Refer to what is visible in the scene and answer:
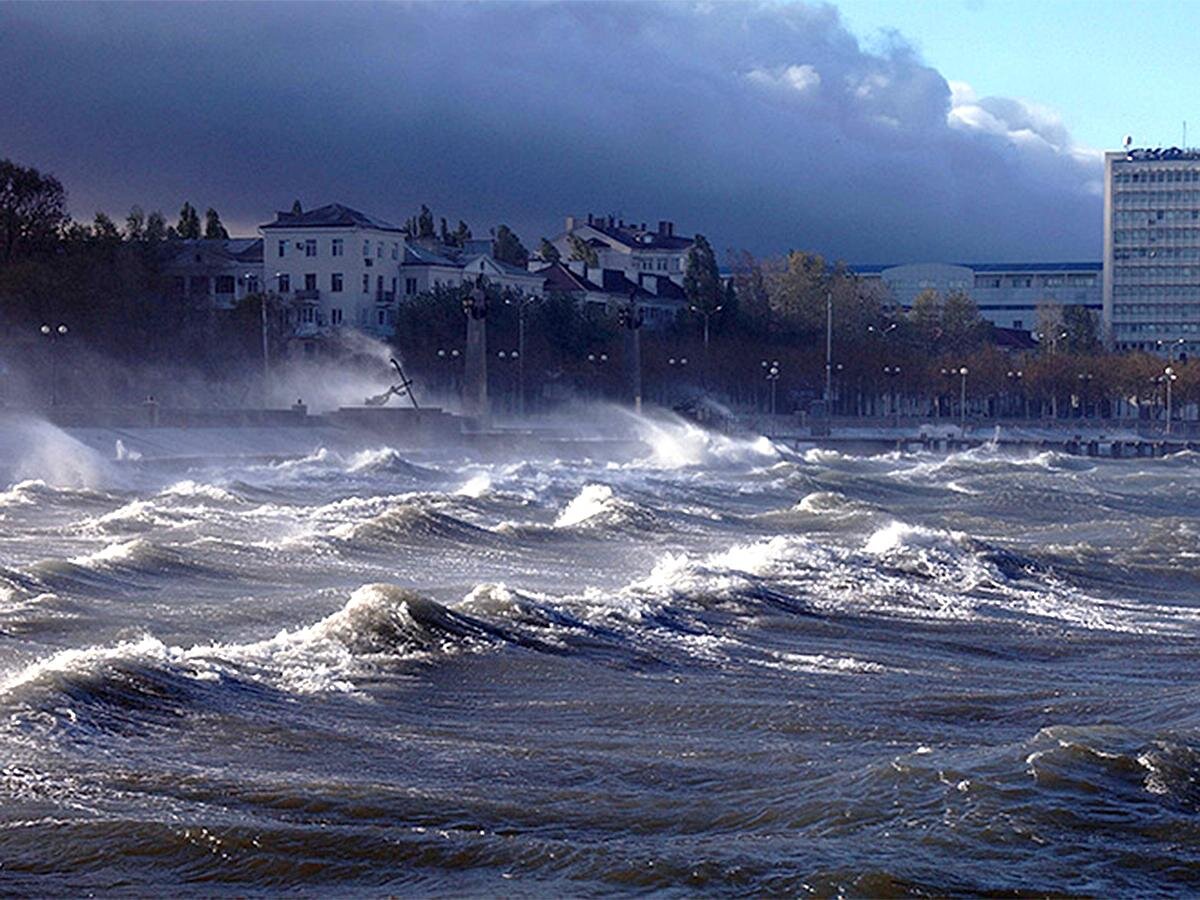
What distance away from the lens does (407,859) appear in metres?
10.1

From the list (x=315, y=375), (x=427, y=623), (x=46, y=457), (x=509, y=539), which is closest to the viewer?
(x=427, y=623)

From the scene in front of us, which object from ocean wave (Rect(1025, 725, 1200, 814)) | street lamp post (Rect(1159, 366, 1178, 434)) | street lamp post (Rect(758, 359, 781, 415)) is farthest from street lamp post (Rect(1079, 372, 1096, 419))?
ocean wave (Rect(1025, 725, 1200, 814))

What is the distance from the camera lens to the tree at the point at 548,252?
362 feet

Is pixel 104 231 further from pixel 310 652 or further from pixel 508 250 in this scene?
pixel 310 652

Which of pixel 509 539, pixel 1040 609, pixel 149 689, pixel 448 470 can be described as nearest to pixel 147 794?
pixel 149 689

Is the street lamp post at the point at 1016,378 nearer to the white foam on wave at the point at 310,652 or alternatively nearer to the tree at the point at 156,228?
the tree at the point at 156,228

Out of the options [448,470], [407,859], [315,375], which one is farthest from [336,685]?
[315,375]

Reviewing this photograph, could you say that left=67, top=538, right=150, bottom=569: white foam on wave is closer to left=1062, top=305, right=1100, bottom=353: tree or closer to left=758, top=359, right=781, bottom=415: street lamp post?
left=758, top=359, right=781, bottom=415: street lamp post

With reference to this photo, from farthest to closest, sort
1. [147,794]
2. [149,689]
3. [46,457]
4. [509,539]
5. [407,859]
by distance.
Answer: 1. [46,457]
2. [509,539]
3. [149,689]
4. [147,794]
5. [407,859]

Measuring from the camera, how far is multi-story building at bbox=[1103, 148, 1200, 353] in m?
149

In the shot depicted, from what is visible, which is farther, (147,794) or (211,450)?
(211,450)

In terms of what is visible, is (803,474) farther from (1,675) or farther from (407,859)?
(407,859)

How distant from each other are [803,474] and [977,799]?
147 feet

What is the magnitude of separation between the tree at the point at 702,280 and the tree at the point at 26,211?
3836 cm
